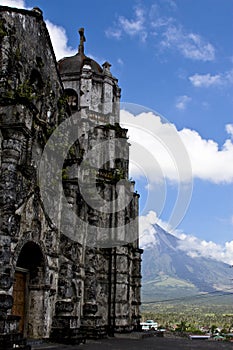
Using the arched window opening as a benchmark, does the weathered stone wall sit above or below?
below

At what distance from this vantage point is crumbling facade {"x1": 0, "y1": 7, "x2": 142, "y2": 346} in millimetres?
12961

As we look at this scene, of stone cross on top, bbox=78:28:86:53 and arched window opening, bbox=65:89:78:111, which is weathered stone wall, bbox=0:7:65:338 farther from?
stone cross on top, bbox=78:28:86:53

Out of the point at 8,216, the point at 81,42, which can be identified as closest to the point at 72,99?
the point at 81,42

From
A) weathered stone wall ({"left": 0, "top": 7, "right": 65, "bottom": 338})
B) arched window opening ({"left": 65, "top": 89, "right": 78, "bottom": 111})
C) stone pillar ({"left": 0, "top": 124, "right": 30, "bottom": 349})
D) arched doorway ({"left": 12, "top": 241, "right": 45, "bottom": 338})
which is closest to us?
stone pillar ({"left": 0, "top": 124, "right": 30, "bottom": 349})

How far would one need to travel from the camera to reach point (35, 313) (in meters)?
15.1

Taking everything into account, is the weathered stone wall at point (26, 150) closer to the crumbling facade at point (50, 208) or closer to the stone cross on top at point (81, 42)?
the crumbling facade at point (50, 208)

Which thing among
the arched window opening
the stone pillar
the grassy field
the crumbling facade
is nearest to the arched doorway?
the crumbling facade

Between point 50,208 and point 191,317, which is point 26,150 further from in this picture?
point 191,317

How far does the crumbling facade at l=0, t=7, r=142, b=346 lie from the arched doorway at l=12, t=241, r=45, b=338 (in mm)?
32

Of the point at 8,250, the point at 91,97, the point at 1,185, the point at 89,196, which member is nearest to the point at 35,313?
the point at 8,250

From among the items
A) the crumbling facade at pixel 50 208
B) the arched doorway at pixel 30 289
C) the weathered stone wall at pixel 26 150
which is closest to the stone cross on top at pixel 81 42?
the crumbling facade at pixel 50 208

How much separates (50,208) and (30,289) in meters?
2.94

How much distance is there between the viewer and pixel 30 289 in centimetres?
1519

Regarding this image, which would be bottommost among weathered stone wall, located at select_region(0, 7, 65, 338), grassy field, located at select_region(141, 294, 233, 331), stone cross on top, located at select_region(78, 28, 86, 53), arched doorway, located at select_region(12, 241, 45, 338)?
grassy field, located at select_region(141, 294, 233, 331)
